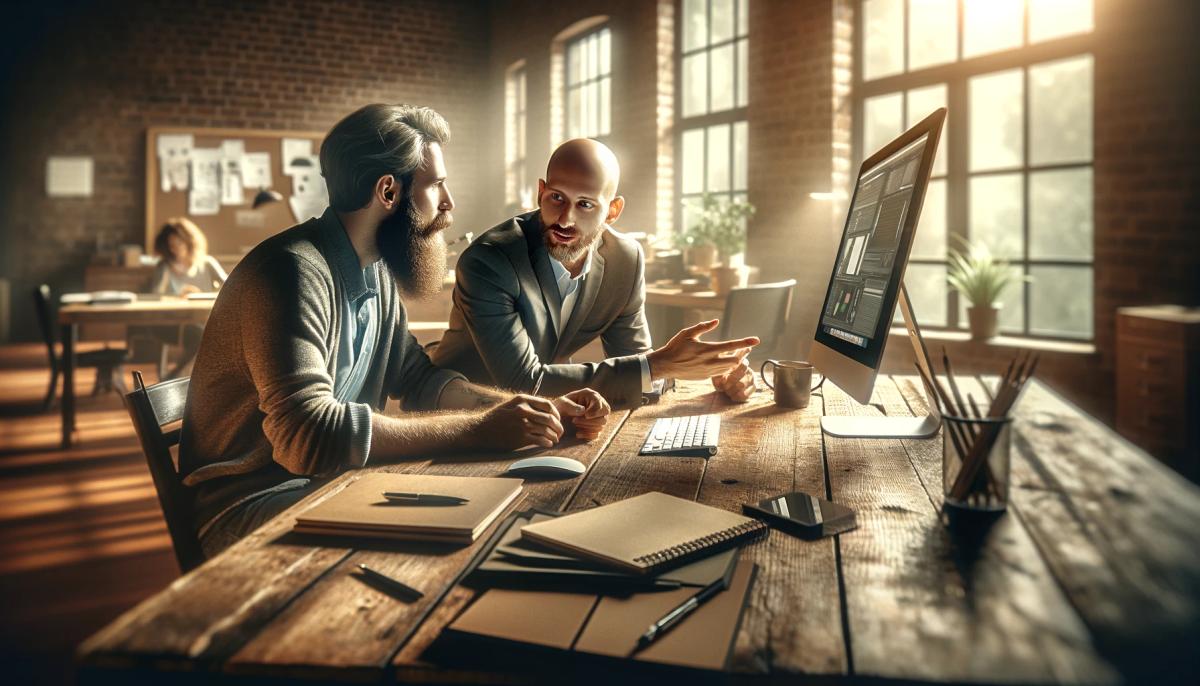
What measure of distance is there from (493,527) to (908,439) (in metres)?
0.83

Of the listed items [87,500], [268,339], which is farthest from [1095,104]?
[87,500]

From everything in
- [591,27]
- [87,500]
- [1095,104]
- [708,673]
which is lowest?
[87,500]

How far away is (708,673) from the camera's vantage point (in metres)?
0.70

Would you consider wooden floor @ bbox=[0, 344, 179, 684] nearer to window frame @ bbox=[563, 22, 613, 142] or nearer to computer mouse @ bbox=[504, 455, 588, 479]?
computer mouse @ bbox=[504, 455, 588, 479]

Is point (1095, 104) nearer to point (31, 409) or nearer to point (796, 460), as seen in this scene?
point (796, 460)

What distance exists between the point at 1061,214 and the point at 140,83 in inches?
325

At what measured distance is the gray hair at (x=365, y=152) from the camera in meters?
1.74

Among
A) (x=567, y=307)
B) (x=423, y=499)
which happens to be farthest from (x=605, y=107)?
(x=423, y=499)

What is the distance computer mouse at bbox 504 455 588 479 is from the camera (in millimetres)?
1292

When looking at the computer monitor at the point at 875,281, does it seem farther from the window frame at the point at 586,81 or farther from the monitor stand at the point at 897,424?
the window frame at the point at 586,81

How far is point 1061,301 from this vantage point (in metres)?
4.16

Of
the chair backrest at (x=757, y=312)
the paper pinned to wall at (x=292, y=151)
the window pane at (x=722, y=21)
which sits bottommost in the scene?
the chair backrest at (x=757, y=312)

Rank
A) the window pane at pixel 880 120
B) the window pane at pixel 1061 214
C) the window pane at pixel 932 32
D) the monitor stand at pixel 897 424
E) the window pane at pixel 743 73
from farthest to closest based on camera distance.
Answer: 1. the window pane at pixel 743 73
2. the window pane at pixel 880 120
3. the window pane at pixel 932 32
4. the window pane at pixel 1061 214
5. the monitor stand at pixel 897 424

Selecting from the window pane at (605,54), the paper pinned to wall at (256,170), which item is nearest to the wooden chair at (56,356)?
the paper pinned to wall at (256,170)
